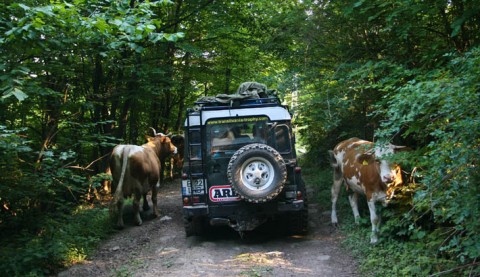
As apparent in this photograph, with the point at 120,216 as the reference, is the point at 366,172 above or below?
above

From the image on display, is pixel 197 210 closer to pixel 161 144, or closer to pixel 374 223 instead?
pixel 374 223

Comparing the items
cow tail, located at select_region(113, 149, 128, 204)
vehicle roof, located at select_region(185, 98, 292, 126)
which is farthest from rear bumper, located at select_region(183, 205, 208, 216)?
cow tail, located at select_region(113, 149, 128, 204)

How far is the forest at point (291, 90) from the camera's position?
13.7ft

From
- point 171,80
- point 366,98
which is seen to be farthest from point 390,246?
point 171,80

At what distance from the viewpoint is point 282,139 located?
297 inches

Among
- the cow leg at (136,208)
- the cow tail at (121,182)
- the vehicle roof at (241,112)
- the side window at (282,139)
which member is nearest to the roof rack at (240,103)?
the vehicle roof at (241,112)

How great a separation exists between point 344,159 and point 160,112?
427 inches

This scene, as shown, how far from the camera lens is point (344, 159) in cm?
849

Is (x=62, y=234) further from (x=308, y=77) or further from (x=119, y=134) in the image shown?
(x=308, y=77)

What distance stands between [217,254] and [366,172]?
10.0ft

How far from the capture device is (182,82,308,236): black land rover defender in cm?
670

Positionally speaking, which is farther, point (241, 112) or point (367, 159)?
point (241, 112)

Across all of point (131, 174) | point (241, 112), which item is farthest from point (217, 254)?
point (131, 174)

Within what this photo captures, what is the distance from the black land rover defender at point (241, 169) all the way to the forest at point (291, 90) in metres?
1.35
